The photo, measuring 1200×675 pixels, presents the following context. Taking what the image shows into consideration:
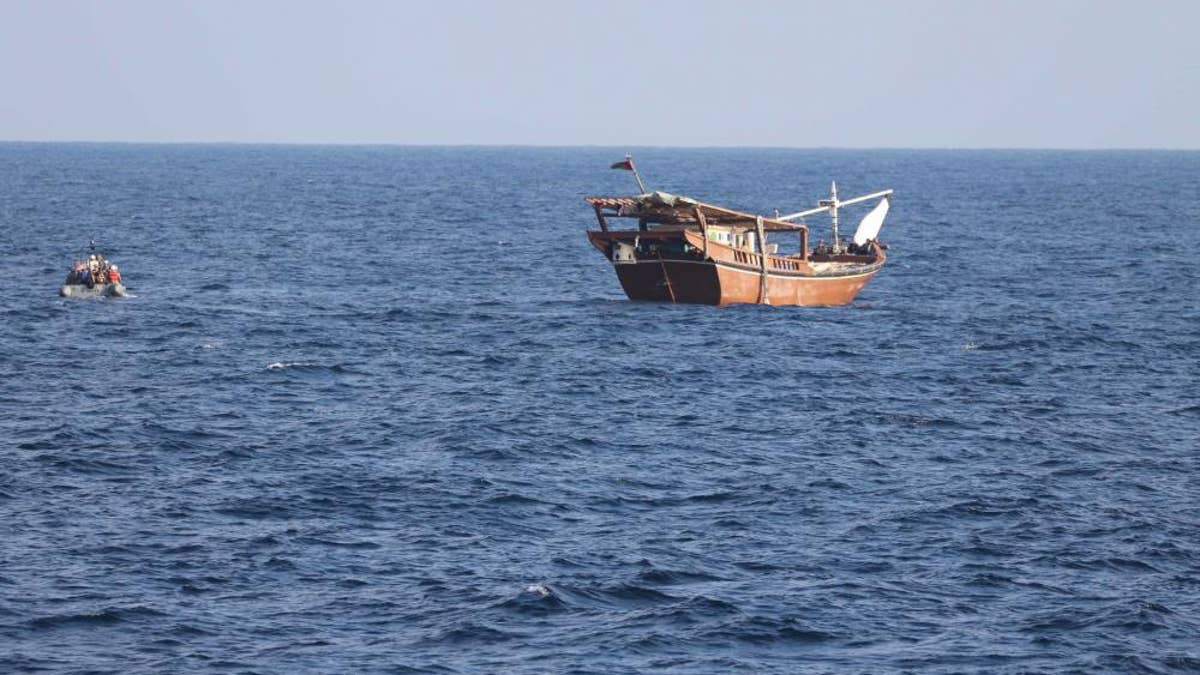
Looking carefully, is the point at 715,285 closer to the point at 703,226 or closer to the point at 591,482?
the point at 703,226

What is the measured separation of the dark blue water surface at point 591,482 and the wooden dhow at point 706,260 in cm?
184

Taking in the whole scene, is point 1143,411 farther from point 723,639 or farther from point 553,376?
point 723,639

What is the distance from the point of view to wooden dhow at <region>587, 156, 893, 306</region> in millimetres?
80438

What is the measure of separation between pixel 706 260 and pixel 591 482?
3403cm

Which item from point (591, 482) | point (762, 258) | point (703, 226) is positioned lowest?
point (591, 482)

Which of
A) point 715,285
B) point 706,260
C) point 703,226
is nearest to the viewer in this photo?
point 703,226

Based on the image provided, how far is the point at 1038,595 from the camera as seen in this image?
3822 cm

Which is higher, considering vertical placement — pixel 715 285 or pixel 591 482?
pixel 715 285

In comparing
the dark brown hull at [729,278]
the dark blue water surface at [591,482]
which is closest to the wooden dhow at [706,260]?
the dark brown hull at [729,278]

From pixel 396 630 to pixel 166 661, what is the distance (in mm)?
4858

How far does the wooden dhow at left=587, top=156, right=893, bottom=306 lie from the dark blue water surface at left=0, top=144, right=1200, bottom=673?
184 centimetres

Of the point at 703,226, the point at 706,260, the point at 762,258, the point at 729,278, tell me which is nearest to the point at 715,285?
Answer: the point at 729,278

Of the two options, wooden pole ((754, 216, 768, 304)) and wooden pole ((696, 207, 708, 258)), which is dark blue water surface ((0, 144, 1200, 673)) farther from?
wooden pole ((696, 207, 708, 258))

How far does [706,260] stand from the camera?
8106 cm
